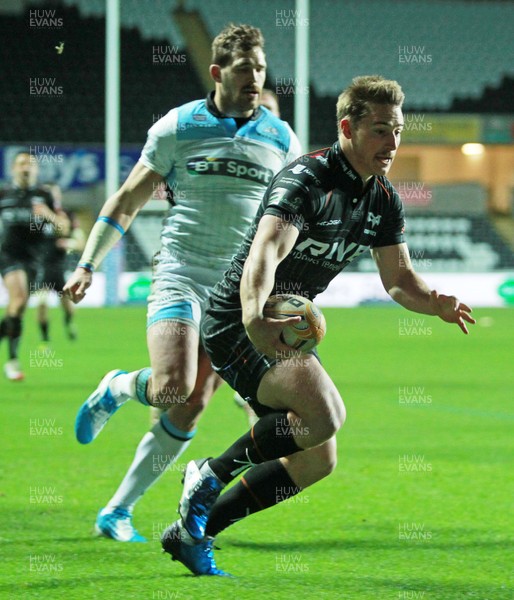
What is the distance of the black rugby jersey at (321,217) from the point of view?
385 cm

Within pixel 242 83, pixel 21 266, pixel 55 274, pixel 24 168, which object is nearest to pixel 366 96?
pixel 242 83

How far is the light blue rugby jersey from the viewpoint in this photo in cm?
511

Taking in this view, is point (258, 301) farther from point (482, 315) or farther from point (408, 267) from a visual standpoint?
point (482, 315)

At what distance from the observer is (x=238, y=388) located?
4.09 meters

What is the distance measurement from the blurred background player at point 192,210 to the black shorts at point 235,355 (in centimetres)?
62

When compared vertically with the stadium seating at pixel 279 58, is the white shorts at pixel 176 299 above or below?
above

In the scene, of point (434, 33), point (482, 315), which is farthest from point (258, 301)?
point (434, 33)

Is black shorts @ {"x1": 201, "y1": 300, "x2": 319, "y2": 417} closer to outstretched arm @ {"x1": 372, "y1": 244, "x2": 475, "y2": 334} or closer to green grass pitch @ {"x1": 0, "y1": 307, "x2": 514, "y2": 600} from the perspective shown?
outstretched arm @ {"x1": 372, "y1": 244, "x2": 475, "y2": 334}

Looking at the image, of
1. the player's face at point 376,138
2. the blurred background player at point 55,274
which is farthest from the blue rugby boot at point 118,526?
the blurred background player at point 55,274

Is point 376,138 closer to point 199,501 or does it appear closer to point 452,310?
point 452,310

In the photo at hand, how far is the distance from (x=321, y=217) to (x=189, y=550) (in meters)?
1.25

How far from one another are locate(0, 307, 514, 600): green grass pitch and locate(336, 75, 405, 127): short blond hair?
161 cm

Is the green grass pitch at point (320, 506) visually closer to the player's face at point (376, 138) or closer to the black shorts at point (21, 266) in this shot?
the black shorts at point (21, 266)

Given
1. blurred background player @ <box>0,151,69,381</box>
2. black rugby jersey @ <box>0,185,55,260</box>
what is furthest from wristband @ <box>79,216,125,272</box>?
black rugby jersey @ <box>0,185,55,260</box>
